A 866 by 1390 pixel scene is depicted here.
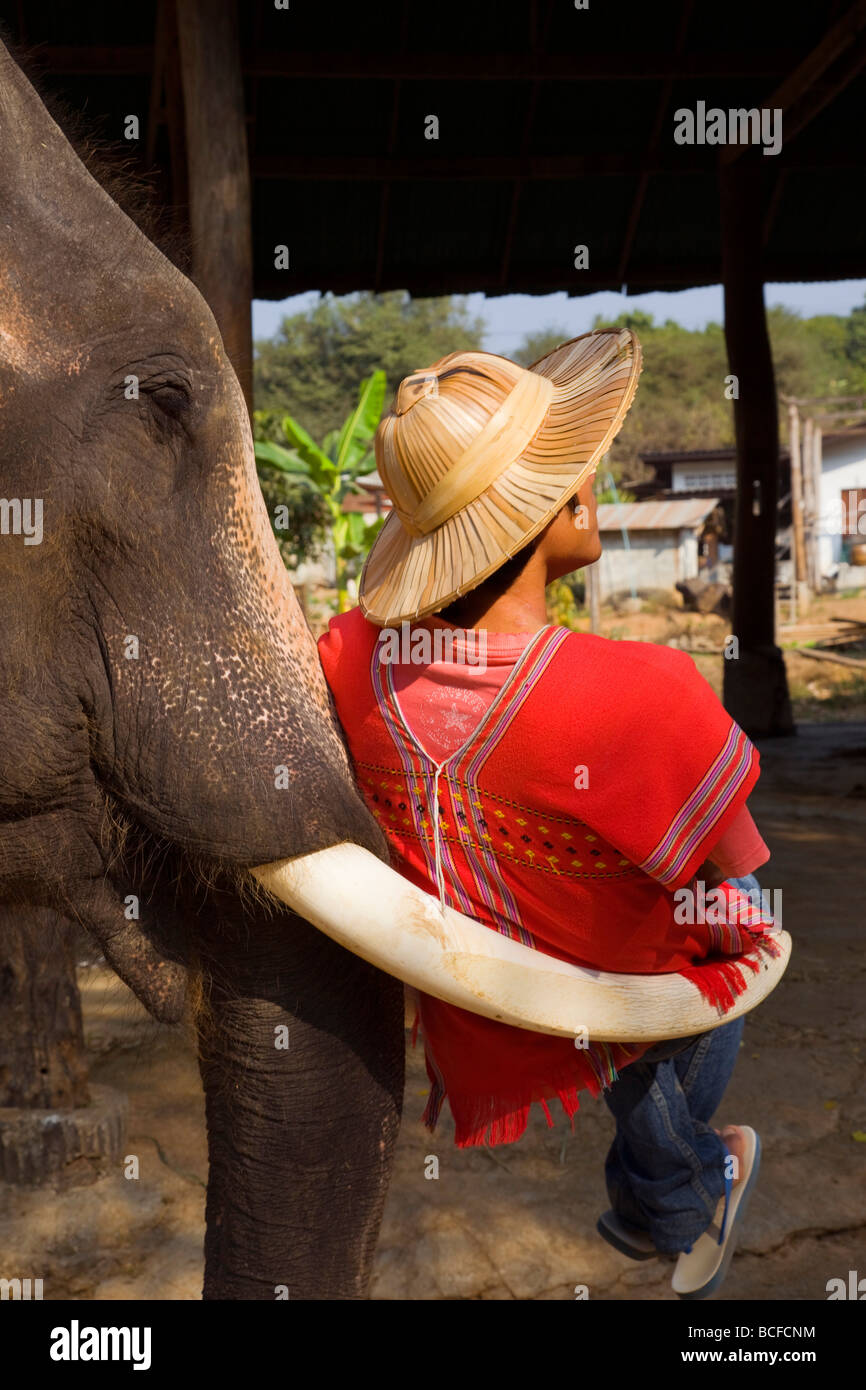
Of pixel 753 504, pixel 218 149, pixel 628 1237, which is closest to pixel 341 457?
pixel 753 504

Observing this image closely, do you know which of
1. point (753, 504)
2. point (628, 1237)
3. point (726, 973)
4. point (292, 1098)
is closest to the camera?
point (292, 1098)

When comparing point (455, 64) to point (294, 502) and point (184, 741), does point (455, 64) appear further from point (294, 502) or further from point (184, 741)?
point (294, 502)

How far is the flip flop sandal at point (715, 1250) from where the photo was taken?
189 cm

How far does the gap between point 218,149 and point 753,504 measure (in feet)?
17.2

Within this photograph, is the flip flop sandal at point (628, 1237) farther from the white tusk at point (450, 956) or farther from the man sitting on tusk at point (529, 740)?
the white tusk at point (450, 956)

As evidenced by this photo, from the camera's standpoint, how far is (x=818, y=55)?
5.93 metres

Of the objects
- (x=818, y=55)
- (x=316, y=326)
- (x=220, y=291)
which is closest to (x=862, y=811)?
(x=818, y=55)

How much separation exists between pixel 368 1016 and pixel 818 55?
596 cm

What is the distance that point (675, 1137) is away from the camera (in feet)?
5.97

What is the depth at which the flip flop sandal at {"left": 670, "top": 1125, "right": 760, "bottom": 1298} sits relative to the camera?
1.89m

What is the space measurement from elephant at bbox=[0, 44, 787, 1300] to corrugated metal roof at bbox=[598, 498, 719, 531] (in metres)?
19.2

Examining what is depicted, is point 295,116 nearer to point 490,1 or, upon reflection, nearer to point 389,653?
point 490,1

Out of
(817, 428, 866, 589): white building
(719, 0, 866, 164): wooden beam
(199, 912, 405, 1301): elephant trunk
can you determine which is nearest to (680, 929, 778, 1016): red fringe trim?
(199, 912, 405, 1301): elephant trunk

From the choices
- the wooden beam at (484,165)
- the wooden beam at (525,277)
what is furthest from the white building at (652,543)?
the wooden beam at (484,165)
